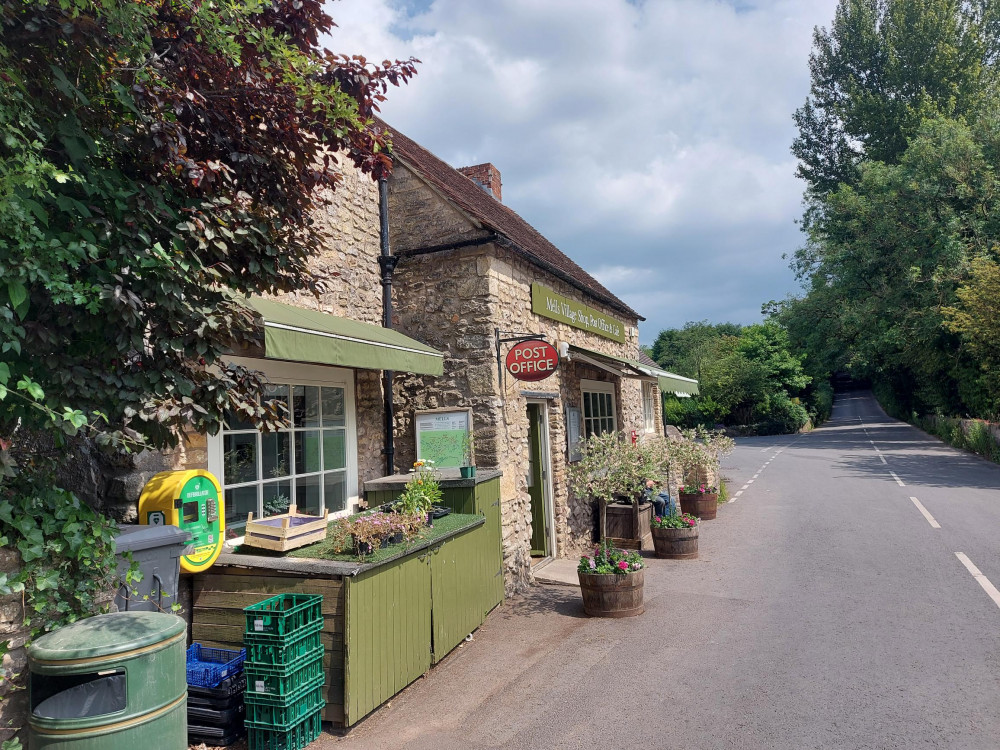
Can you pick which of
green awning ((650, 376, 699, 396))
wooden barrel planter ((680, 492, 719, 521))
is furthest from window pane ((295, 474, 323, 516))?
wooden barrel planter ((680, 492, 719, 521))

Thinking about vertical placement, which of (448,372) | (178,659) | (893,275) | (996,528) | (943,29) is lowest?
(996,528)

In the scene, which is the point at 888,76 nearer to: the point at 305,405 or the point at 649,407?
the point at 649,407

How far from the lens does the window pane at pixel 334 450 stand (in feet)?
21.8

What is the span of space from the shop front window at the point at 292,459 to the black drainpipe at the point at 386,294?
0.71 m

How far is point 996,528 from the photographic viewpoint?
396 inches

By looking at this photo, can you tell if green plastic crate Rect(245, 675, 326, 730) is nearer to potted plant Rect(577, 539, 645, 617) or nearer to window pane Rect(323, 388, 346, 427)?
window pane Rect(323, 388, 346, 427)

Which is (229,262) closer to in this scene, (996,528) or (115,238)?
(115,238)

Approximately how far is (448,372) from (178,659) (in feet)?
16.6

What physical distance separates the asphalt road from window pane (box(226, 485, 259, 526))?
2005 mm

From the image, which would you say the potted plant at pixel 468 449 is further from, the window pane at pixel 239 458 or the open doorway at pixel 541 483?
the window pane at pixel 239 458

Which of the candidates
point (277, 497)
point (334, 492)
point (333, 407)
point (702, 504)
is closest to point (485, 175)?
point (702, 504)

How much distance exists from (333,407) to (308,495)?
3.36 feet

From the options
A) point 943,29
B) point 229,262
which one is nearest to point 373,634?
point 229,262

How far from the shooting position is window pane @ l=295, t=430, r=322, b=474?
20.2 feet
